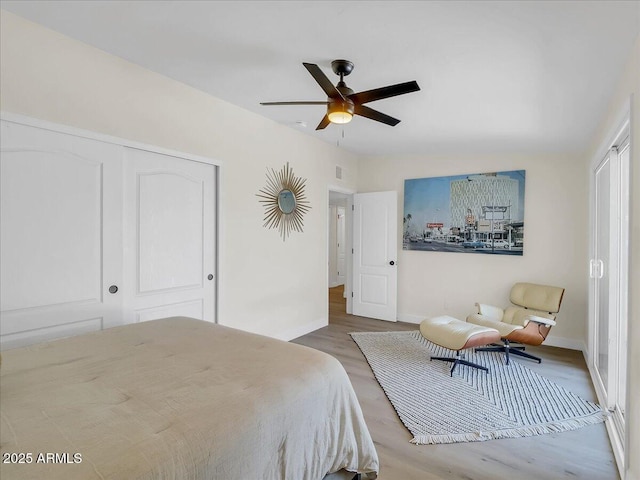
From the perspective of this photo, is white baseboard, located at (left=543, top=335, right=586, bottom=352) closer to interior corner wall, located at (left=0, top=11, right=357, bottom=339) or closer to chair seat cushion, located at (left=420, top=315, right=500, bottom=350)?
chair seat cushion, located at (left=420, top=315, right=500, bottom=350)

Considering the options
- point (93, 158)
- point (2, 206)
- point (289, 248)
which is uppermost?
point (93, 158)

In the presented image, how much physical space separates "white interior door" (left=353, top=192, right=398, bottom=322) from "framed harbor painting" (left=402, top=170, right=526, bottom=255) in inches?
10.0

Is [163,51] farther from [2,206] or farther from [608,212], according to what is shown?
[608,212]

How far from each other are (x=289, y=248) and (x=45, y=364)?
9.20ft

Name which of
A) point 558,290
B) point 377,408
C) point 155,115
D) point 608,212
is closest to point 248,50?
point 155,115

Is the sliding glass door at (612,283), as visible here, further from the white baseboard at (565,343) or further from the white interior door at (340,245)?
the white interior door at (340,245)

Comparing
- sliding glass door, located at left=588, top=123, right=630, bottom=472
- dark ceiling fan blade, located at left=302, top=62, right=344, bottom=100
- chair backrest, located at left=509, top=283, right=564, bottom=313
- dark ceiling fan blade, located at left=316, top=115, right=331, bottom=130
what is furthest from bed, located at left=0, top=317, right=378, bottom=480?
chair backrest, located at left=509, top=283, right=564, bottom=313

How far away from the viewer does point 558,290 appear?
12.6ft

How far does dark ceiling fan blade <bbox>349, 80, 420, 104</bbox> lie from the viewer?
2.11 metres

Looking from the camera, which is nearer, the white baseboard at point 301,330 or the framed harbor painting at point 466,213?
the white baseboard at point 301,330

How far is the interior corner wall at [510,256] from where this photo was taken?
4.18 metres

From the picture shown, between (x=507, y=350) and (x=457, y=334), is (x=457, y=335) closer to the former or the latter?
(x=457, y=334)

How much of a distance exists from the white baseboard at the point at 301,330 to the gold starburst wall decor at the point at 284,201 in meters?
1.15

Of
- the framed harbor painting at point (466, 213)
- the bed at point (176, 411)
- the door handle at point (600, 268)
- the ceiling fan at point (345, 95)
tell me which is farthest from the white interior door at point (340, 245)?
the bed at point (176, 411)
